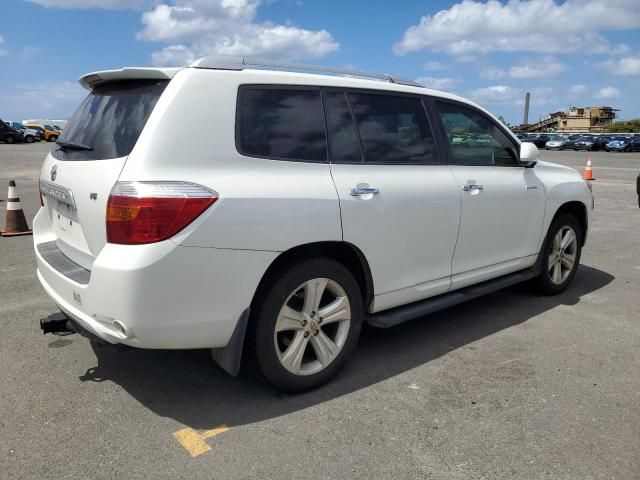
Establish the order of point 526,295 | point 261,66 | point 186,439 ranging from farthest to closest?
point 526,295 → point 261,66 → point 186,439

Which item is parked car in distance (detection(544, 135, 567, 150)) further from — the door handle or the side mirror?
the door handle

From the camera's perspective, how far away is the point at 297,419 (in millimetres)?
3000

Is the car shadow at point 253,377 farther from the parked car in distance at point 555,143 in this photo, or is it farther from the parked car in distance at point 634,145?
the parked car in distance at point 555,143

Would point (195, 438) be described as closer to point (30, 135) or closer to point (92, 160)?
point (92, 160)

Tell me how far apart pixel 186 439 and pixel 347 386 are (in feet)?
3.40

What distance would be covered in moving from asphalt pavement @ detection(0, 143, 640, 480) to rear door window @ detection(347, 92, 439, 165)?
4.53 ft

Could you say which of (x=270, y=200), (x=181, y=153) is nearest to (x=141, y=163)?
(x=181, y=153)

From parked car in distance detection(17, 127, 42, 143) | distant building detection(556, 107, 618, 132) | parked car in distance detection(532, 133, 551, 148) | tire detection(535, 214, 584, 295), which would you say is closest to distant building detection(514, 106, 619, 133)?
distant building detection(556, 107, 618, 132)

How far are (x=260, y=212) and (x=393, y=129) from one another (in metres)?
1.33

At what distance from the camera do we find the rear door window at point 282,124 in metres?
3.00

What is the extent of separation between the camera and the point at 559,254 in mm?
5145

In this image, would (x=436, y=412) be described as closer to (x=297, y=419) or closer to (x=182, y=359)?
(x=297, y=419)

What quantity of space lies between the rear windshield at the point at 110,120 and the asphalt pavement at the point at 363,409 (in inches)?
55.5


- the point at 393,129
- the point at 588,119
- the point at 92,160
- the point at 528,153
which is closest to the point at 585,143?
the point at 528,153
